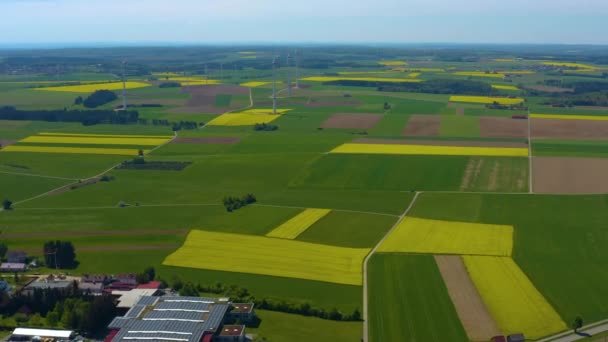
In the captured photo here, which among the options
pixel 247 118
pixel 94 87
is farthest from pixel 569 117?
pixel 94 87

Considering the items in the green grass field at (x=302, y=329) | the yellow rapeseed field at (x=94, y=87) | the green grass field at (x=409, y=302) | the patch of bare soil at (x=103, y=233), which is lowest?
the patch of bare soil at (x=103, y=233)

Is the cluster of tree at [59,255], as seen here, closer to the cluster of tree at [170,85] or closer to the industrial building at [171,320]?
the industrial building at [171,320]

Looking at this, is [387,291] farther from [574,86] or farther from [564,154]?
[574,86]

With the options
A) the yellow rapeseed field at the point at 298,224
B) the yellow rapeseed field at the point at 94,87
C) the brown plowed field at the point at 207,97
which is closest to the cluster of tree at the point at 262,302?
the yellow rapeseed field at the point at 298,224

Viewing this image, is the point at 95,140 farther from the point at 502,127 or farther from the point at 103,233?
the point at 502,127

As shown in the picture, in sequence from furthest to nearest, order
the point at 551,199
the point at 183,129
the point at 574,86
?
the point at 574,86, the point at 183,129, the point at 551,199

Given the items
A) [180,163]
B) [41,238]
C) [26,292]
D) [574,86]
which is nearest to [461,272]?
[26,292]
